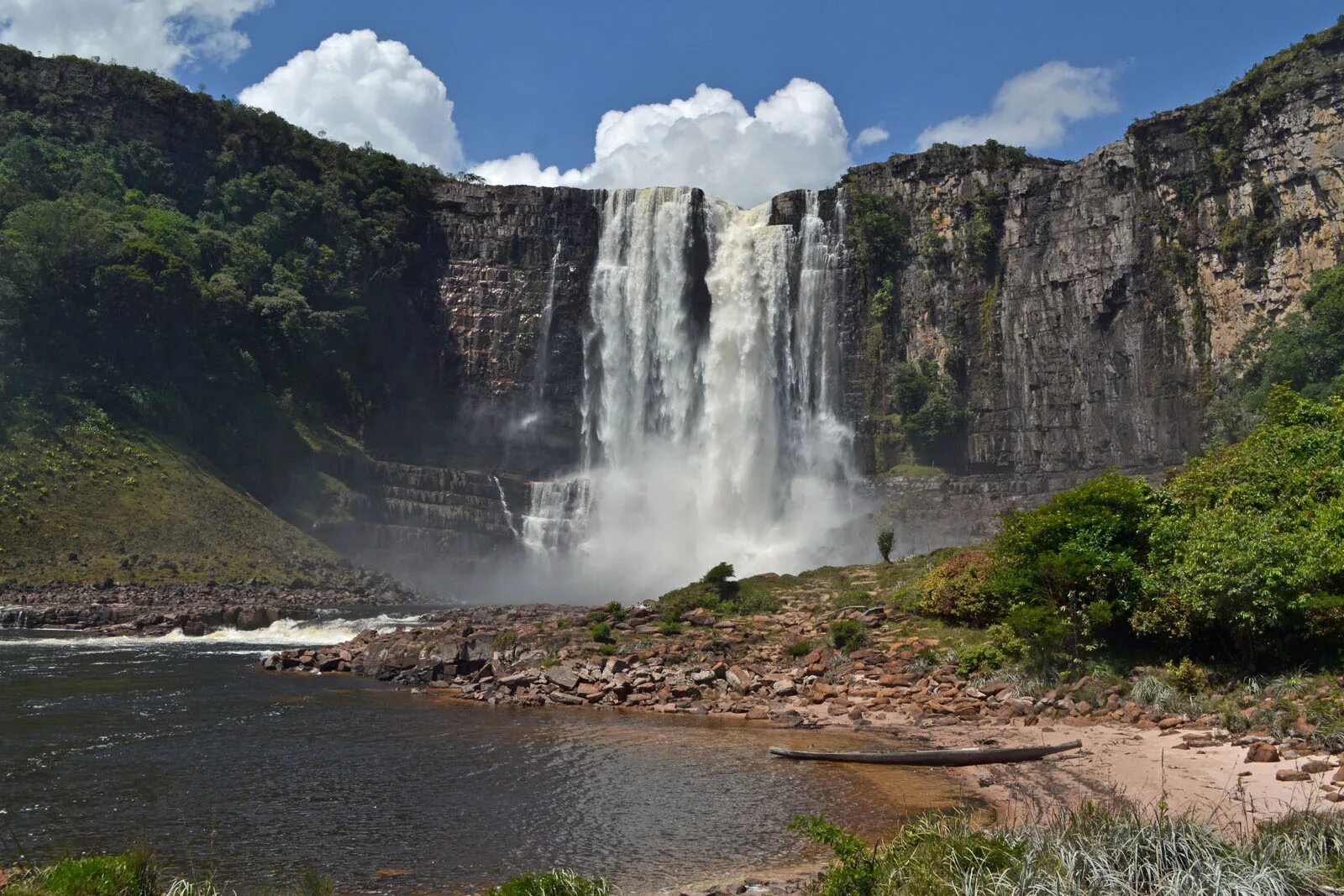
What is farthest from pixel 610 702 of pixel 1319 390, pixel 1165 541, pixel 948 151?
pixel 948 151

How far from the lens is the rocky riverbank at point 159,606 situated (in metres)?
41.8

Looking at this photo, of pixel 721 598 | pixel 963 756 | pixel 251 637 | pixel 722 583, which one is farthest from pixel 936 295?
pixel 963 756

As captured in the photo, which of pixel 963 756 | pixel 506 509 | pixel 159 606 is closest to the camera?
pixel 963 756

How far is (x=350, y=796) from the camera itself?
54.1 ft

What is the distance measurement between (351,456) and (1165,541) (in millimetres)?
58742

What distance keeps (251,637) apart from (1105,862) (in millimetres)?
37543

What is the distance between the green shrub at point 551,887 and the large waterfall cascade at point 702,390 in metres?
60.8

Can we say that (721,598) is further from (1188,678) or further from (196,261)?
(196,261)

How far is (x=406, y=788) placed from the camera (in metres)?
17.1

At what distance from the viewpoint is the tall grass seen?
8.66 meters

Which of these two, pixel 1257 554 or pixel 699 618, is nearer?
pixel 1257 554

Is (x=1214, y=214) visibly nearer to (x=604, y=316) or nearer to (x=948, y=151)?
(x=948, y=151)

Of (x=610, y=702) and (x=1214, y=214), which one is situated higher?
(x=1214, y=214)

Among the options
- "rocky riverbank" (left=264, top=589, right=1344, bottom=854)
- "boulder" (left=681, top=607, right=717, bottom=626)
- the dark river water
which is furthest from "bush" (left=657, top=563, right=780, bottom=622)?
the dark river water
